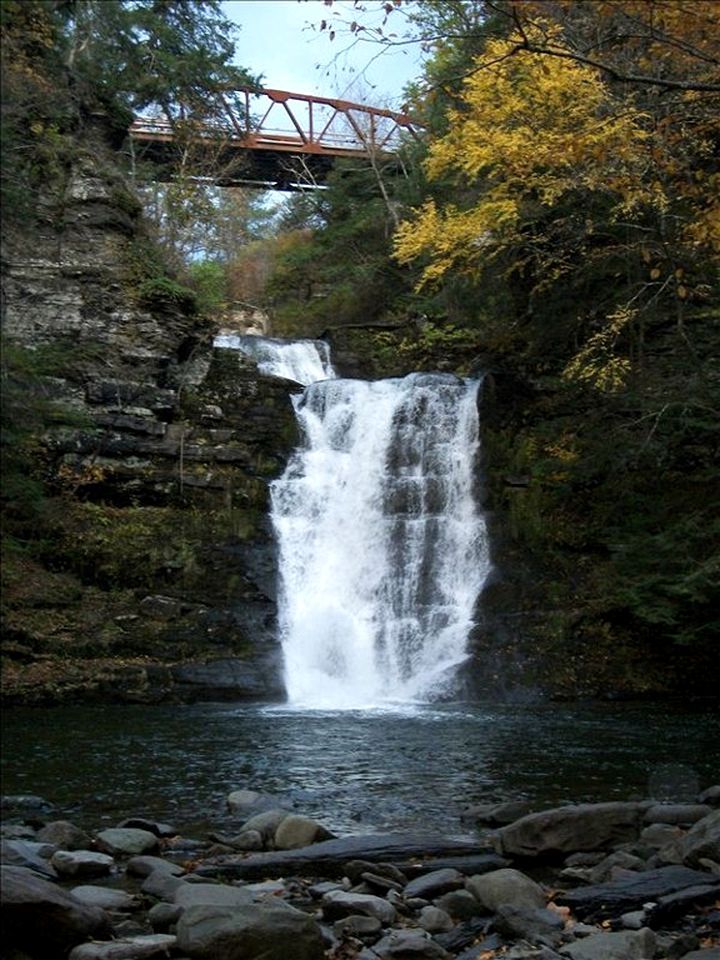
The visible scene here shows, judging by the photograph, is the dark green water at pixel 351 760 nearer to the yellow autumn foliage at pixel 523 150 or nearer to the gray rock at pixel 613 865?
the gray rock at pixel 613 865

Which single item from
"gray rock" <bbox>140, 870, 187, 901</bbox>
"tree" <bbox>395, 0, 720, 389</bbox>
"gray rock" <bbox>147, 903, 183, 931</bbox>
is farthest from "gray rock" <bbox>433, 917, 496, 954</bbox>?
"tree" <bbox>395, 0, 720, 389</bbox>

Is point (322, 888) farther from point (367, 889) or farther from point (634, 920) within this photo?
point (634, 920)

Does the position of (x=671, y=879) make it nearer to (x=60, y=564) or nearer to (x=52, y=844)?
(x=52, y=844)

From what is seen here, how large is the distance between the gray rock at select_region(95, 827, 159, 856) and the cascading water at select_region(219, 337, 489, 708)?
8.43 m

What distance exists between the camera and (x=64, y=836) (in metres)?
5.97

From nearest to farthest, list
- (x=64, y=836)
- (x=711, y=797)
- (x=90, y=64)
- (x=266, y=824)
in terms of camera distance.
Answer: (x=64, y=836), (x=266, y=824), (x=711, y=797), (x=90, y=64)

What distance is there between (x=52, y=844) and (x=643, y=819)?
3.80m

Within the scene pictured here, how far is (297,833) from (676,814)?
8.64 ft

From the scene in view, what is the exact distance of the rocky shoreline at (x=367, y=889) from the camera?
4.02 meters

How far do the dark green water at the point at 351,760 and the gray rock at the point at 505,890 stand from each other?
1701 mm

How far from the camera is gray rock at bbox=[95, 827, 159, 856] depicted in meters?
5.89

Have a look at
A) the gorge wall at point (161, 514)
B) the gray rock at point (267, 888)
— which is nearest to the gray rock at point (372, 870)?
the gray rock at point (267, 888)

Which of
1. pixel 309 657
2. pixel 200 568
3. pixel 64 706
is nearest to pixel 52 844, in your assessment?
pixel 64 706

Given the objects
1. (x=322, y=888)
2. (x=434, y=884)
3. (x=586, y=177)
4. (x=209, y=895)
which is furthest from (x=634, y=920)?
(x=586, y=177)
